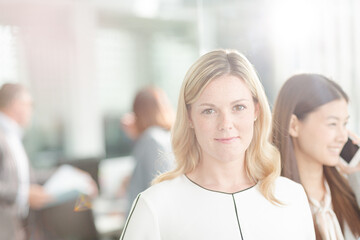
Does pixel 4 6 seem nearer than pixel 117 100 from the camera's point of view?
Yes

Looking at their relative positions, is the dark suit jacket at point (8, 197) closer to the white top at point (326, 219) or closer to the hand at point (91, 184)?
the hand at point (91, 184)

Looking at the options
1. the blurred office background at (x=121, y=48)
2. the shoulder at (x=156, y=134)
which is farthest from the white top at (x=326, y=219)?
the shoulder at (x=156, y=134)

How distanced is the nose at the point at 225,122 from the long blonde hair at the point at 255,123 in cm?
6

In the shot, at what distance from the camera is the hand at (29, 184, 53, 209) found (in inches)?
77.4

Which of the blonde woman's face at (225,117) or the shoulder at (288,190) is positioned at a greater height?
the blonde woman's face at (225,117)

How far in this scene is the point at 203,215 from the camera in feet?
2.85

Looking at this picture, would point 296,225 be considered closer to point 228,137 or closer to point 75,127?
point 228,137

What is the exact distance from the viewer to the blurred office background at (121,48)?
46.9 inches

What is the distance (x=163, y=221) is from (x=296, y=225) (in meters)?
0.28

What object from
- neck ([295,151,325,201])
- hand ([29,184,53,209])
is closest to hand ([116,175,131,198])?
hand ([29,184,53,209])

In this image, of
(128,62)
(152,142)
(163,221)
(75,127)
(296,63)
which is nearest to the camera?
(163,221)

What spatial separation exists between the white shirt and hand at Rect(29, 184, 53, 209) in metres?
0.03

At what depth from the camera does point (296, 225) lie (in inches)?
36.2

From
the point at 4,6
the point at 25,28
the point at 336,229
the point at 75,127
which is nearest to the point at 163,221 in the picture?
the point at 336,229
